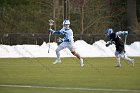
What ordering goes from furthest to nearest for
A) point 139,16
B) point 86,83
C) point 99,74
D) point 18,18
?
1. point 139,16
2. point 18,18
3. point 99,74
4. point 86,83

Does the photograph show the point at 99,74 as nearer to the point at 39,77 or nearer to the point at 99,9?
the point at 39,77

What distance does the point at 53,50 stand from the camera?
138 ft

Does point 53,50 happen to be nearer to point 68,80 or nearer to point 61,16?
point 61,16

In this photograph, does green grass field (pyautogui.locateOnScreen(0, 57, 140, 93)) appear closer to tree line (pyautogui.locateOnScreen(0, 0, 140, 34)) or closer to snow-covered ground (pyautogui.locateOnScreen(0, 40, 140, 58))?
snow-covered ground (pyautogui.locateOnScreen(0, 40, 140, 58))

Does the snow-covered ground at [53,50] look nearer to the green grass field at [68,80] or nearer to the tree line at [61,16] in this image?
the green grass field at [68,80]

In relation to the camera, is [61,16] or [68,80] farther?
[61,16]

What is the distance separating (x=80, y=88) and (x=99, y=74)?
5.87 meters

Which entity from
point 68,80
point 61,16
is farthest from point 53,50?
point 68,80

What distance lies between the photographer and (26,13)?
59688 millimetres

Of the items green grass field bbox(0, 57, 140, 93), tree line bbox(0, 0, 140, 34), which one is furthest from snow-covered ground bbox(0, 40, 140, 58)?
tree line bbox(0, 0, 140, 34)

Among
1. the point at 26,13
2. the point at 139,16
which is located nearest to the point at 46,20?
the point at 26,13

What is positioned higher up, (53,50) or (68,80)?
(68,80)

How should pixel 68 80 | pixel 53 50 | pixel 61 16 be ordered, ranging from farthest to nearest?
pixel 61 16, pixel 53 50, pixel 68 80

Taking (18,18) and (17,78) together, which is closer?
(17,78)
